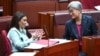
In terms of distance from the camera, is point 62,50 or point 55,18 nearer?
point 62,50

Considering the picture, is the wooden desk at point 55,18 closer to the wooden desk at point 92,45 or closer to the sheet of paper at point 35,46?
the sheet of paper at point 35,46

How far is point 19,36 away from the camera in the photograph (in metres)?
3.75

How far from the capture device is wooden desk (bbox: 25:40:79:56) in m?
2.79

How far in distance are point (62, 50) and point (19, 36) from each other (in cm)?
86

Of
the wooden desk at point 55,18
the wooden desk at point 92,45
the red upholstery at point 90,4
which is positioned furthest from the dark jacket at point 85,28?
the red upholstery at point 90,4

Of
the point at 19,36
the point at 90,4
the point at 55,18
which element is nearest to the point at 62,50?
the point at 19,36

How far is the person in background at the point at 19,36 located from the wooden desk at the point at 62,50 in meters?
0.59

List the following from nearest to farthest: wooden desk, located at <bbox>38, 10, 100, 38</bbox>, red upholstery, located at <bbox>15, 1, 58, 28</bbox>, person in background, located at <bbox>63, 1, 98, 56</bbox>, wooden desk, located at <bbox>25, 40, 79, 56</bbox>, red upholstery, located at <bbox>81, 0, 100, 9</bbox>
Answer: wooden desk, located at <bbox>25, 40, 79, 56</bbox>
person in background, located at <bbox>63, 1, 98, 56</bbox>
wooden desk, located at <bbox>38, 10, 100, 38</bbox>
red upholstery, located at <bbox>81, 0, 100, 9</bbox>
red upholstery, located at <bbox>15, 1, 58, 28</bbox>

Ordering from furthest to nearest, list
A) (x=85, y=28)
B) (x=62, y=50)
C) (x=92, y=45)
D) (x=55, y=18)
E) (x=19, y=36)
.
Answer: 1. (x=55, y=18)
2. (x=85, y=28)
3. (x=19, y=36)
4. (x=92, y=45)
5. (x=62, y=50)

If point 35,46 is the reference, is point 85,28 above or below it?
above

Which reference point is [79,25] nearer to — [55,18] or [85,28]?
[85,28]

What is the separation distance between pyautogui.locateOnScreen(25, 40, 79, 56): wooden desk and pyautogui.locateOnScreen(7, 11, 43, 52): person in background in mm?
585

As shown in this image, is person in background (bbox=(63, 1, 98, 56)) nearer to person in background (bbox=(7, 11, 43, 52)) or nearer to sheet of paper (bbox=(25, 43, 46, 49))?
person in background (bbox=(7, 11, 43, 52))

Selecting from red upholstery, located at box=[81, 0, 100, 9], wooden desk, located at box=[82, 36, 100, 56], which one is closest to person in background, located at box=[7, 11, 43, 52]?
wooden desk, located at box=[82, 36, 100, 56]
